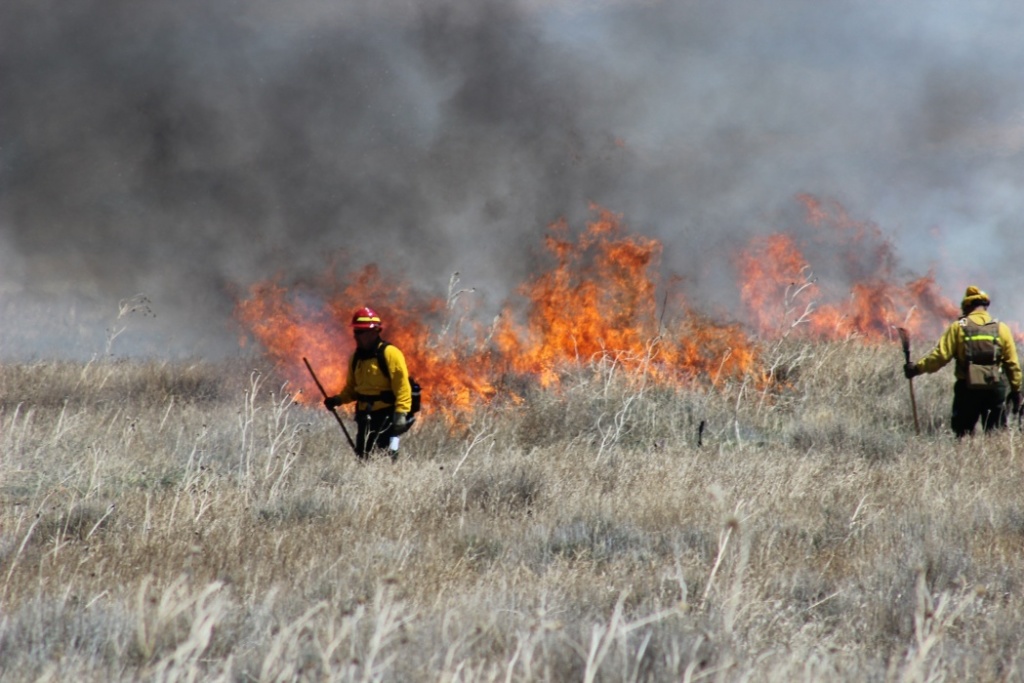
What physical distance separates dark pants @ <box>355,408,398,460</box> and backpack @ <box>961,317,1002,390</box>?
546cm

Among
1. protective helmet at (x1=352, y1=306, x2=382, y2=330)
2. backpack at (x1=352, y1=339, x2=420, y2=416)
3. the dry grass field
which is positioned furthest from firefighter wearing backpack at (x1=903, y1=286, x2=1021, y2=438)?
protective helmet at (x1=352, y1=306, x2=382, y2=330)

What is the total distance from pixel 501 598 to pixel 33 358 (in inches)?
467

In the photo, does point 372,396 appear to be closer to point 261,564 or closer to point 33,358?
point 261,564

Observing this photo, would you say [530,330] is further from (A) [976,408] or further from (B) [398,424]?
(A) [976,408]

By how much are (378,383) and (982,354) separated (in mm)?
5648

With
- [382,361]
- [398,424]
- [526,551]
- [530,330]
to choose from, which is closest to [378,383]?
[382,361]

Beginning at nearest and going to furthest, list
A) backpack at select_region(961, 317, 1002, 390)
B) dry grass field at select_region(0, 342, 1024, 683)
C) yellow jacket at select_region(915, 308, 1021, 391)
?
dry grass field at select_region(0, 342, 1024, 683), backpack at select_region(961, 317, 1002, 390), yellow jacket at select_region(915, 308, 1021, 391)

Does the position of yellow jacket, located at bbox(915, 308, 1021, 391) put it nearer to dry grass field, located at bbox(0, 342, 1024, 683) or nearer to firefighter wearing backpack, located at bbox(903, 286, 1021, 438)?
firefighter wearing backpack, located at bbox(903, 286, 1021, 438)

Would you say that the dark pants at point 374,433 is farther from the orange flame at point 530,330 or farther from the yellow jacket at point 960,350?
the yellow jacket at point 960,350

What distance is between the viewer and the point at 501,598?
12.5 ft

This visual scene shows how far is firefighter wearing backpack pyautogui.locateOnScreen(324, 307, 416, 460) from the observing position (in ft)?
24.3

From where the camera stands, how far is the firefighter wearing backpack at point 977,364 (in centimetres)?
825

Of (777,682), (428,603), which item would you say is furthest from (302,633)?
(777,682)

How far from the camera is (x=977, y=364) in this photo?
828 centimetres
